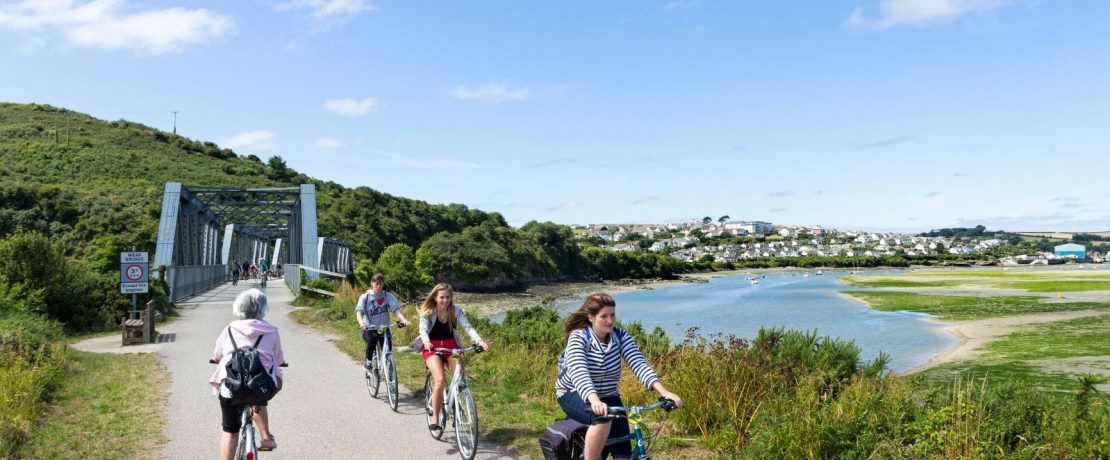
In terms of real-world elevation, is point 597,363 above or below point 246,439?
above

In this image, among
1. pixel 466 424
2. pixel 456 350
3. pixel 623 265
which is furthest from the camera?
pixel 623 265

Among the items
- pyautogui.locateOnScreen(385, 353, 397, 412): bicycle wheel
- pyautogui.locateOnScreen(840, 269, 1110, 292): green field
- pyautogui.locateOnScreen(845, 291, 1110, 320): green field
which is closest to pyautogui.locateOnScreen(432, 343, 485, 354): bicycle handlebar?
pyautogui.locateOnScreen(385, 353, 397, 412): bicycle wheel

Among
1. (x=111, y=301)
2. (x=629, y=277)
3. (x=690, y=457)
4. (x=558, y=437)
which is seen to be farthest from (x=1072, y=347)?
(x=629, y=277)

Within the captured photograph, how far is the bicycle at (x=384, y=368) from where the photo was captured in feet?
27.5

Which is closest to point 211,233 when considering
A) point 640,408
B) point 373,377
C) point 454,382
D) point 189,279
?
point 189,279

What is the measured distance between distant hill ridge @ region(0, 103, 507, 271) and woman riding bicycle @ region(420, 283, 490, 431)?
2748 cm

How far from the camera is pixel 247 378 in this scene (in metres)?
4.71

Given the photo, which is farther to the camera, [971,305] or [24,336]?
[971,305]

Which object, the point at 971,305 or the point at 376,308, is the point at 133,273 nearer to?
the point at 376,308

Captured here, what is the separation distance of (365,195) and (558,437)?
82.7 m

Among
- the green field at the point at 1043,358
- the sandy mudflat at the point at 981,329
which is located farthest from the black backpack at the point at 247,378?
the sandy mudflat at the point at 981,329

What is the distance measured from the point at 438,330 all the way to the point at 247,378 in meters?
2.45

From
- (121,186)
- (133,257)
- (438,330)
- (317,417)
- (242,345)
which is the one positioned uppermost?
(121,186)

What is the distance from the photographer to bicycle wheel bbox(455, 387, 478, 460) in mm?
6051
